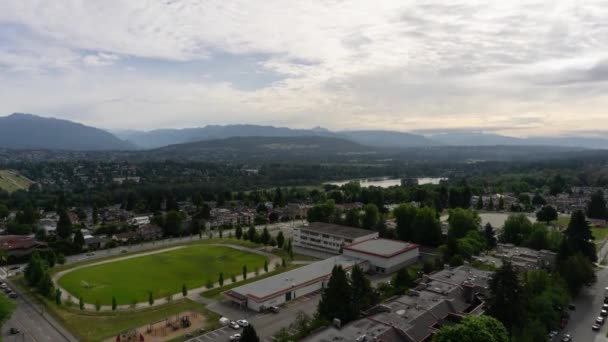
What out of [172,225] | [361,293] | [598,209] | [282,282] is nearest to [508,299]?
[361,293]

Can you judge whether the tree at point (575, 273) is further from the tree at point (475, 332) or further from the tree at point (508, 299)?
the tree at point (475, 332)

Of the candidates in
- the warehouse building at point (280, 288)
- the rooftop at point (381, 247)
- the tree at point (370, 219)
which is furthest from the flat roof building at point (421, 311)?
the tree at point (370, 219)

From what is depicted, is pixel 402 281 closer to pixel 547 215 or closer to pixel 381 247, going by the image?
pixel 381 247

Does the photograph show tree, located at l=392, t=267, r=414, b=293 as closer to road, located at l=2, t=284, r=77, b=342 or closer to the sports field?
the sports field

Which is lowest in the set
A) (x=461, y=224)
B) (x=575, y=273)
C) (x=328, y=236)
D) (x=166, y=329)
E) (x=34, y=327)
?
(x=34, y=327)

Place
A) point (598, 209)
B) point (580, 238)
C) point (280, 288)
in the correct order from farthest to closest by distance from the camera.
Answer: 1. point (598, 209)
2. point (580, 238)
3. point (280, 288)

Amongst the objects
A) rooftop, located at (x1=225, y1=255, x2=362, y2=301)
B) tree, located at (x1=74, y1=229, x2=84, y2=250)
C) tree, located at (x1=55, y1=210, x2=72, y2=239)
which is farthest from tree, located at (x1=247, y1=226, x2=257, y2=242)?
tree, located at (x1=55, y1=210, x2=72, y2=239)
